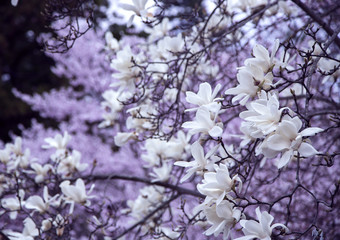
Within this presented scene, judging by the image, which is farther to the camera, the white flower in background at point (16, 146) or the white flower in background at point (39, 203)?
the white flower in background at point (16, 146)

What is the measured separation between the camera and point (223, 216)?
3.96 ft

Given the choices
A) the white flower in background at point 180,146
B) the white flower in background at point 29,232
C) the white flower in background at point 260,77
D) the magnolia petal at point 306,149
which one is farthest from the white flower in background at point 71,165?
the magnolia petal at point 306,149

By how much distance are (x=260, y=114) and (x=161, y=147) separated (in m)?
1.20

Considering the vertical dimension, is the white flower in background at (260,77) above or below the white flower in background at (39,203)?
above

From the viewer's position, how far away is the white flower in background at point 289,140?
3.59ft

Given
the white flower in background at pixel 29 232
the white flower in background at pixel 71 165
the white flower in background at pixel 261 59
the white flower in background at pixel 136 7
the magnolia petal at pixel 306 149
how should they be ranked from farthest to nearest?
the white flower in background at pixel 71 165 < the white flower in background at pixel 29 232 < the white flower in background at pixel 136 7 < the white flower in background at pixel 261 59 < the magnolia petal at pixel 306 149

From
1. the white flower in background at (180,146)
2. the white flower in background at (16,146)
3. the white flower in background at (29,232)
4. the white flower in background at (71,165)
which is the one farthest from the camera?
the white flower in background at (16,146)

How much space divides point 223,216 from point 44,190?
3.67 ft

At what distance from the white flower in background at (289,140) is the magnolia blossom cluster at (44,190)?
1.12 m

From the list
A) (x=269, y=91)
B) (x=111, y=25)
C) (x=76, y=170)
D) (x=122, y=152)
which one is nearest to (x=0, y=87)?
(x=111, y=25)

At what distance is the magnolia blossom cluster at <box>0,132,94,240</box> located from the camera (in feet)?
6.41

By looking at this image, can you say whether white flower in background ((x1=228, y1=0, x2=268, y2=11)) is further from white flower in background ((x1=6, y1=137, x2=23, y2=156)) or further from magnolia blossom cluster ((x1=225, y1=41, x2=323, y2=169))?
white flower in background ((x1=6, y1=137, x2=23, y2=156))

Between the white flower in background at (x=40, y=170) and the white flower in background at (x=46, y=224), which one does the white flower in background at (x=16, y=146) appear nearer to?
the white flower in background at (x=40, y=170)

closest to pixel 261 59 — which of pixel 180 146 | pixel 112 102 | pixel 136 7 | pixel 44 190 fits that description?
pixel 136 7
